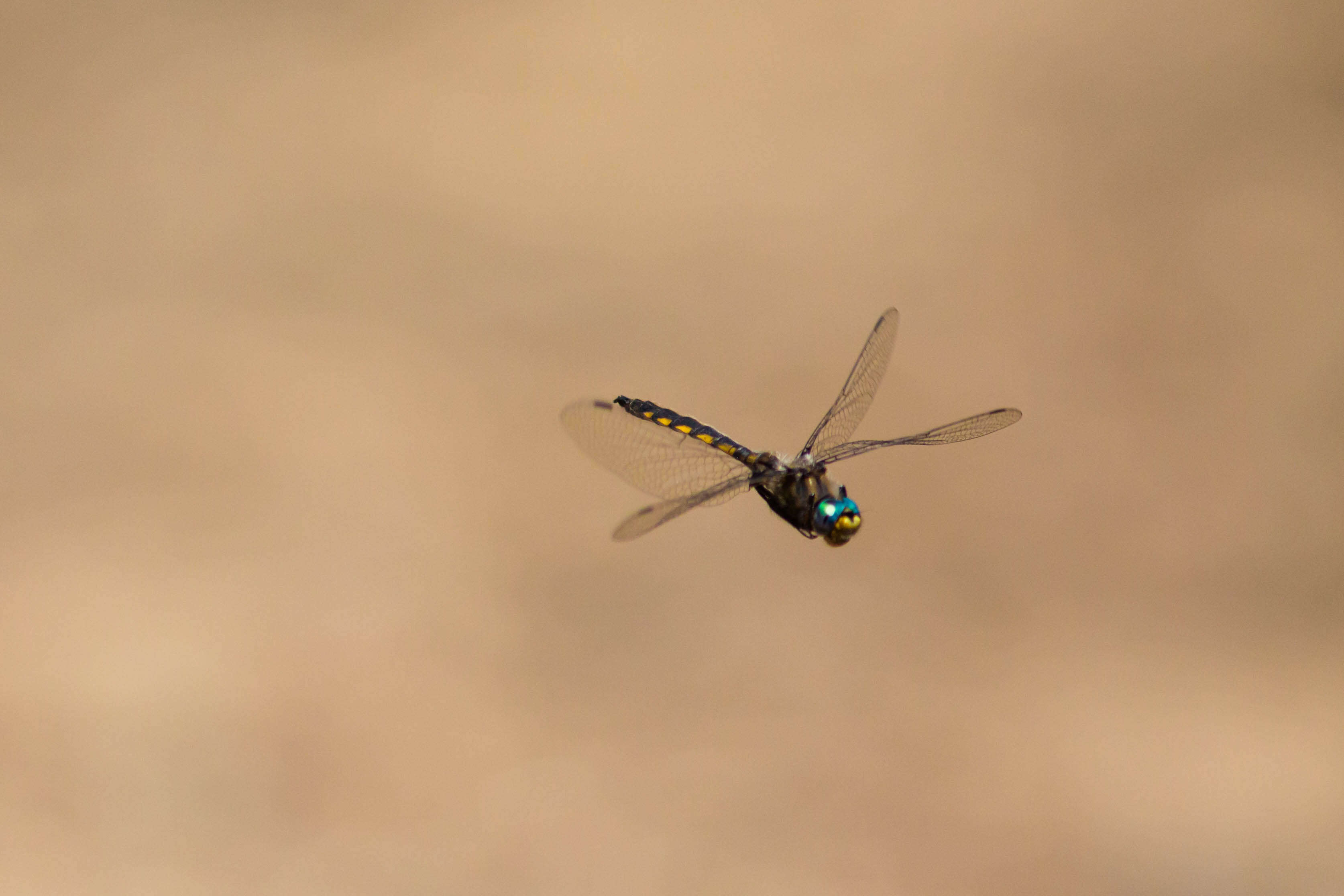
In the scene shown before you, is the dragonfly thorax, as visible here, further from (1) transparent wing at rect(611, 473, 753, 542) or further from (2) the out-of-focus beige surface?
(2) the out-of-focus beige surface

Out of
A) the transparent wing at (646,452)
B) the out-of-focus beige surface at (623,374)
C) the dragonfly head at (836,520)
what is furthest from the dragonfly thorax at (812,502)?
the out-of-focus beige surface at (623,374)

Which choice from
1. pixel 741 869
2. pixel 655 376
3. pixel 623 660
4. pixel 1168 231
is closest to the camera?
pixel 741 869

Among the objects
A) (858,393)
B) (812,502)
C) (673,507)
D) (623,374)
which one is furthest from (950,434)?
(623,374)

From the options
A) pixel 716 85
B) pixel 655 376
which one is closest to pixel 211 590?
pixel 655 376

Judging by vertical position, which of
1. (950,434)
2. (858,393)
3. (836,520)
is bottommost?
(836,520)

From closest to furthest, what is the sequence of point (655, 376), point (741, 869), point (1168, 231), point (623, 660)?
1. point (741, 869)
2. point (623, 660)
3. point (655, 376)
4. point (1168, 231)

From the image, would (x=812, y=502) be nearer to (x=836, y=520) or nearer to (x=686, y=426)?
(x=836, y=520)

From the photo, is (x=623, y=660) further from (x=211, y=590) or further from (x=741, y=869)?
(x=211, y=590)

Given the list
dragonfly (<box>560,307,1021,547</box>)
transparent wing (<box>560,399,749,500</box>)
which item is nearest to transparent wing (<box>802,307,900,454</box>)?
dragonfly (<box>560,307,1021,547</box>)
